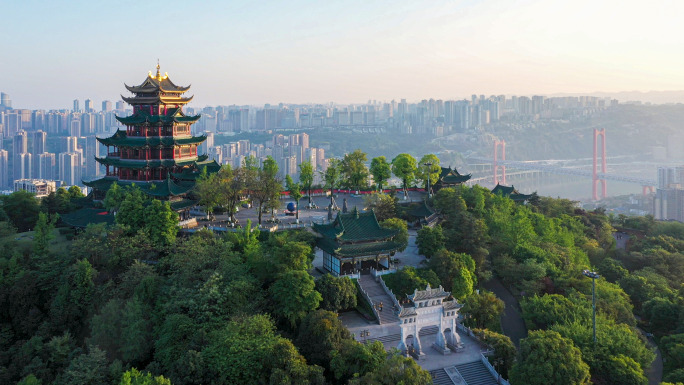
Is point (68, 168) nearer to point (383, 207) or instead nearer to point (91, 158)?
point (91, 158)

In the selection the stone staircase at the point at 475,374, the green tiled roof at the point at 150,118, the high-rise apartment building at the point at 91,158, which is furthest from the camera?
the high-rise apartment building at the point at 91,158

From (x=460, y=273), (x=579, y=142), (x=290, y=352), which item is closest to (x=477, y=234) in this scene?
(x=460, y=273)

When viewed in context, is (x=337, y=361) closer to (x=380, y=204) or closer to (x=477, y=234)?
(x=477, y=234)

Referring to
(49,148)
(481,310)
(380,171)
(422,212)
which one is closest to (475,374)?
(481,310)

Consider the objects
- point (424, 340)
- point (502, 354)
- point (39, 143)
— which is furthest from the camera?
point (39, 143)

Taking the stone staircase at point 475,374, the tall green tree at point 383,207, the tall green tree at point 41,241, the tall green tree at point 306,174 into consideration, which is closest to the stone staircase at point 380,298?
the stone staircase at point 475,374

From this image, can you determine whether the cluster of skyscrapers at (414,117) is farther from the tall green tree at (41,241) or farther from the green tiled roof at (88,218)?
the tall green tree at (41,241)
